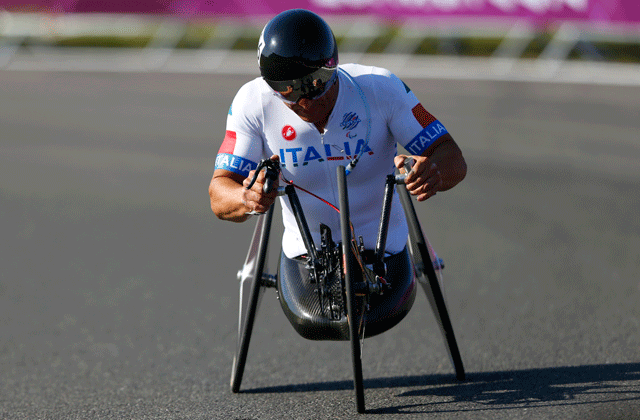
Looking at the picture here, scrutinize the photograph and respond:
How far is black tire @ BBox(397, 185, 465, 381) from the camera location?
13.7 feet

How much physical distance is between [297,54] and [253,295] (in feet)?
4.29

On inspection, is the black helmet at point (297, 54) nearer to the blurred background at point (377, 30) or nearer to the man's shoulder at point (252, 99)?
the man's shoulder at point (252, 99)

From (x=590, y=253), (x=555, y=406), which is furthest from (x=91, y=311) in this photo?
(x=590, y=253)

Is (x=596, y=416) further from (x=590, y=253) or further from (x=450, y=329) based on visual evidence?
(x=590, y=253)

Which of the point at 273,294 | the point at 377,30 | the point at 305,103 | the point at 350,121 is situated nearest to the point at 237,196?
the point at 305,103

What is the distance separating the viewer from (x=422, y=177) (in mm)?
3551

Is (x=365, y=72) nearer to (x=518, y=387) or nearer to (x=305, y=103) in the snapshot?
(x=305, y=103)

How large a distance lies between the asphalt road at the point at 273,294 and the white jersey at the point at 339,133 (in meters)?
1.20

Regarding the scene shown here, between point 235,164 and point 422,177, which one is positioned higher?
point 235,164

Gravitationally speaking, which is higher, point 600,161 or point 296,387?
point 600,161

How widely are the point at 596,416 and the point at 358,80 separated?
1.97 meters

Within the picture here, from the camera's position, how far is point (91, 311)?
19.5 feet

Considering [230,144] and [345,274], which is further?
[230,144]

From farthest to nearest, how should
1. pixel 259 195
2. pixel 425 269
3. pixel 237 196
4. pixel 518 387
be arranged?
1. pixel 518 387
2. pixel 425 269
3. pixel 237 196
4. pixel 259 195
